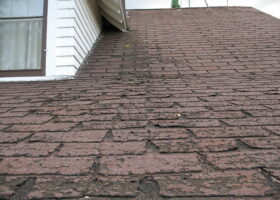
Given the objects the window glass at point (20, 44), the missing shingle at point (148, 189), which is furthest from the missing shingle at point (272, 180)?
the window glass at point (20, 44)

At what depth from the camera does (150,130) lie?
1540 millimetres

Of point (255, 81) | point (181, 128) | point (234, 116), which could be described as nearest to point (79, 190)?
point (181, 128)

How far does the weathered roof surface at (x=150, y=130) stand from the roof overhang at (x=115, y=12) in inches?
45.4

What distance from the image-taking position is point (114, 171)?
1.11 metres

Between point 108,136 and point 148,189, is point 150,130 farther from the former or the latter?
point 148,189

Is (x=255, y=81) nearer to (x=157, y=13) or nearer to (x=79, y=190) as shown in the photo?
(x=79, y=190)

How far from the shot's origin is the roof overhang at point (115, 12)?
420 cm

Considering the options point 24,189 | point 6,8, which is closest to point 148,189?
point 24,189

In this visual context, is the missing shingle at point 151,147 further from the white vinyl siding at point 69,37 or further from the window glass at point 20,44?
the window glass at point 20,44

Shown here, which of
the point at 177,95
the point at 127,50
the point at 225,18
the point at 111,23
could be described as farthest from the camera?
the point at 225,18

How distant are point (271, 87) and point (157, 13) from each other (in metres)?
4.38

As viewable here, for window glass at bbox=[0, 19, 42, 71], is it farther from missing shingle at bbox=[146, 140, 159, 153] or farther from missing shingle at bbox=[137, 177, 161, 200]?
missing shingle at bbox=[137, 177, 161, 200]

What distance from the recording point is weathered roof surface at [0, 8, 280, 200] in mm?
1015

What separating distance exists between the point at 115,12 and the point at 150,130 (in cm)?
346
